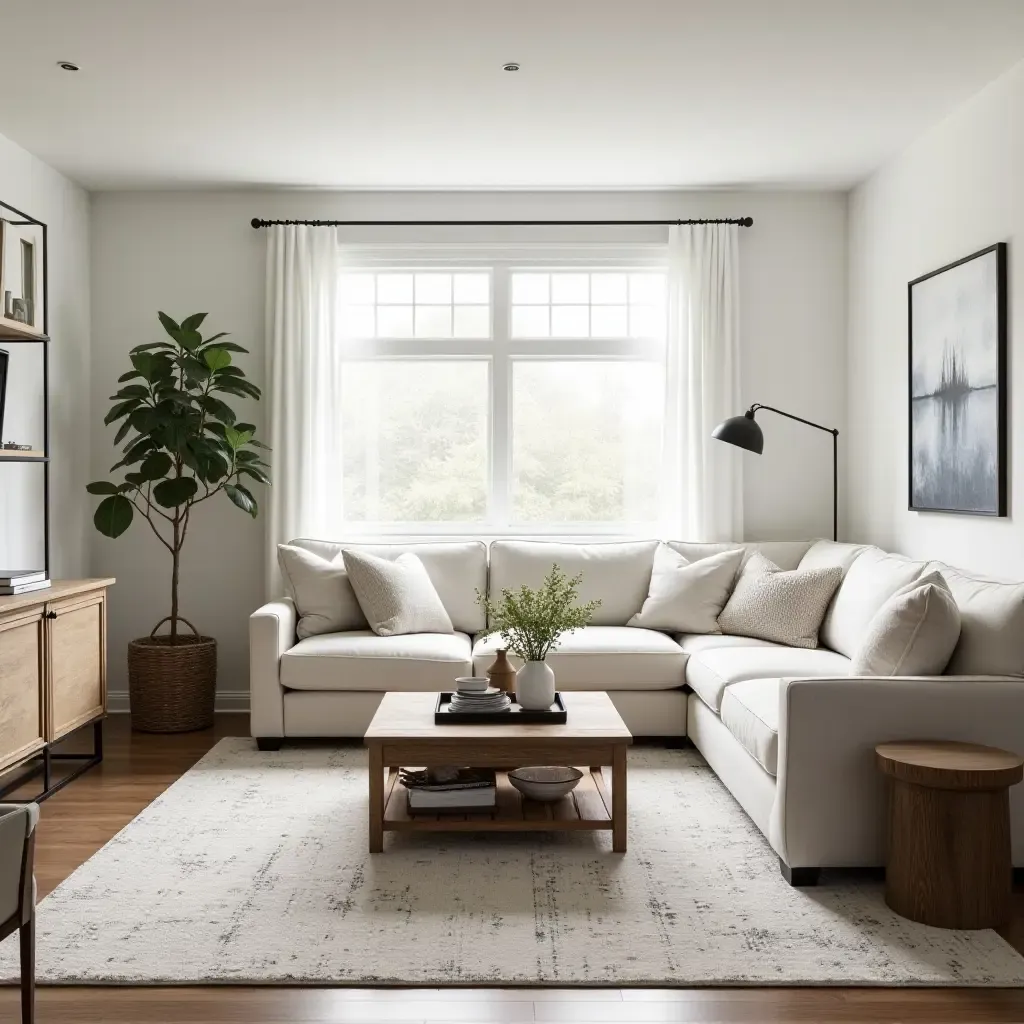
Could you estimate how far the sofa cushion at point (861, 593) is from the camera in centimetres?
393

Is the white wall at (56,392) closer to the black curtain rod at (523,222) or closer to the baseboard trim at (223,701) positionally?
the baseboard trim at (223,701)

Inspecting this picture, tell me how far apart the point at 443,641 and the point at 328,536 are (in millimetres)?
1169

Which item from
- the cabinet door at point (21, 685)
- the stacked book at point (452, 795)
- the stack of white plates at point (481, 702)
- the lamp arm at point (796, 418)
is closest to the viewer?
the stacked book at point (452, 795)

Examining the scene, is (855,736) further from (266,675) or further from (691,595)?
(266,675)

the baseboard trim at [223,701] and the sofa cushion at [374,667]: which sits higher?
the sofa cushion at [374,667]

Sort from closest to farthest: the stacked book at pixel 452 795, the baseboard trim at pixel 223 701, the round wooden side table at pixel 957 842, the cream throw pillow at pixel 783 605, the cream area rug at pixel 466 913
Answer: the cream area rug at pixel 466 913 < the round wooden side table at pixel 957 842 < the stacked book at pixel 452 795 < the cream throw pillow at pixel 783 605 < the baseboard trim at pixel 223 701

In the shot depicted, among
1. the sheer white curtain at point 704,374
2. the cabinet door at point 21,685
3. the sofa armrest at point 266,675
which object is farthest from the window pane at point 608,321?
the cabinet door at point 21,685

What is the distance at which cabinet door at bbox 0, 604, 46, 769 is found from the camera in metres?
3.57

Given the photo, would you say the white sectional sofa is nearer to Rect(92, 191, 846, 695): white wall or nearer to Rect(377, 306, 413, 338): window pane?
Rect(92, 191, 846, 695): white wall

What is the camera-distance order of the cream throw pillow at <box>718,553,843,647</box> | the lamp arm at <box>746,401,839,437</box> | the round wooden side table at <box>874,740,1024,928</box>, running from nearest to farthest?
1. the round wooden side table at <box>874,740,1024,928</box>
2. the cream throw pillow at <box>718,553,843,647</box>
3. the lamp arm at <box>746,401,839,437</box>

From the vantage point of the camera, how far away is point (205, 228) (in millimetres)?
5484

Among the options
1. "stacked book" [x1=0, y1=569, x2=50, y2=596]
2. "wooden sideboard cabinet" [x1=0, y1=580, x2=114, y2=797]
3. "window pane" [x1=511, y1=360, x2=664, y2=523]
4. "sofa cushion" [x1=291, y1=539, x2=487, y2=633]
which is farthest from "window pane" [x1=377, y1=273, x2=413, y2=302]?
"stacked book" [x1=0, y1=569, x2=50, y2=596]

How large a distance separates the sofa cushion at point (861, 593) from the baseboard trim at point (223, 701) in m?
3.07

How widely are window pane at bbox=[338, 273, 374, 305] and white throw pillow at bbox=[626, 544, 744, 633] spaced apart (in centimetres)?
226
